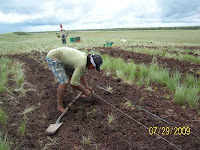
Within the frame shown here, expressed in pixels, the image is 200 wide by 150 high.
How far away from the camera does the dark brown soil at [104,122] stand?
2131 mm

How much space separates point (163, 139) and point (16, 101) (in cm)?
303

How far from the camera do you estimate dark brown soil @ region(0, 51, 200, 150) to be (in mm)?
2131

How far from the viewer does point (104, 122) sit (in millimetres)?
2549

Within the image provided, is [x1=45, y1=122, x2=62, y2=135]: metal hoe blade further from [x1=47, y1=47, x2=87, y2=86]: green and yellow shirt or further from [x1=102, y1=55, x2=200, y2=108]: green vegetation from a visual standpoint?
[x1=102, y1=55, x2=200, y2=108]: green vegetation

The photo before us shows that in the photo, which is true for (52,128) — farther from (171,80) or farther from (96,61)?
(171,80)

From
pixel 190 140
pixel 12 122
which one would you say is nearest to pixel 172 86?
pixel 190 140

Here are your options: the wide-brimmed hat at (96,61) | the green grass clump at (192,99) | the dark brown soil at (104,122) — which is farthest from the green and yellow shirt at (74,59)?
the green grass clump at (192,99)
